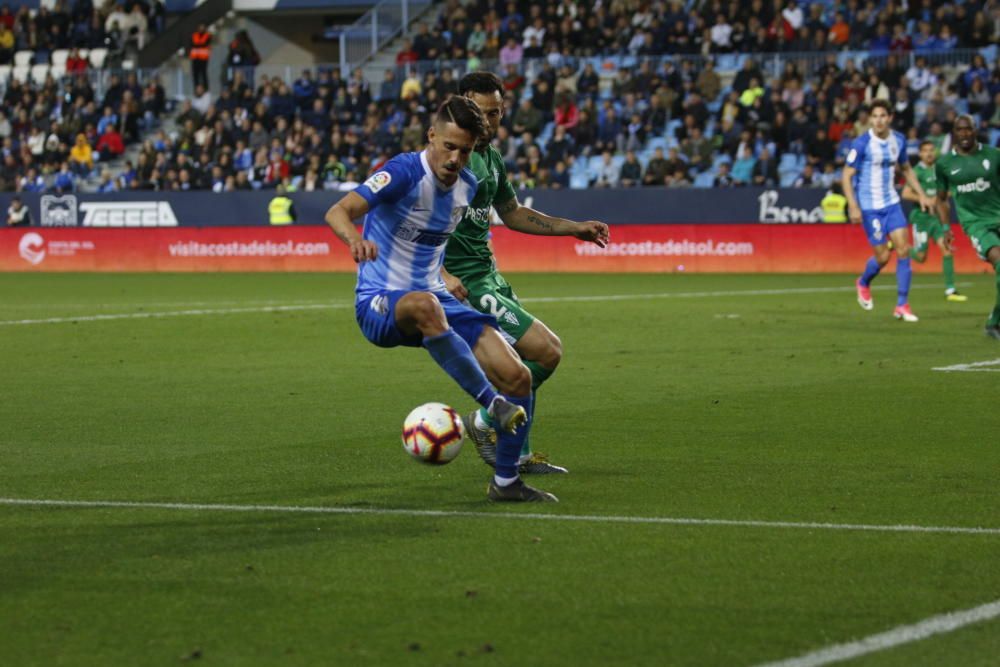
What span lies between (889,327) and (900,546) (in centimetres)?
1247

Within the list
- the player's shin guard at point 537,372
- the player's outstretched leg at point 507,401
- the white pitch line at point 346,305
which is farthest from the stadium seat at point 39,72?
the player's outstretched leg at point 507,401

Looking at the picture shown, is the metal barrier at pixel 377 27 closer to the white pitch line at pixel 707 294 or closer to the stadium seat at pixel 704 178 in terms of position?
the stadium seat at pixel 704 178

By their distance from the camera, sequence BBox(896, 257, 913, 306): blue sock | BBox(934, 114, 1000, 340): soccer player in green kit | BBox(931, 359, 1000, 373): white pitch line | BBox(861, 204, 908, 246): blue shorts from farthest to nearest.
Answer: BBox(861, 204, 908, 246): blue shorts < BBox(896, 257, 913, 306): blue sock < BBox(934, 114, 1000, 340): soccer player in green kit < BBox(931, 359, 1000, 373): white pitch line

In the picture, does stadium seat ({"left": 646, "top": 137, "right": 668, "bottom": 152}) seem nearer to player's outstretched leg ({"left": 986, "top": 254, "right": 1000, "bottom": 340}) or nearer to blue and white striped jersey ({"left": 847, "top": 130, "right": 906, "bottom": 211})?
blue and white striped jersey ({"left": 847, "top": 130, "right": 906, "bottom": 211})

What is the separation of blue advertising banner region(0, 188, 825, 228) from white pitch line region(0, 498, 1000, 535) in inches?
963

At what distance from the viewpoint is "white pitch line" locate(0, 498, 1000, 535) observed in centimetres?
712

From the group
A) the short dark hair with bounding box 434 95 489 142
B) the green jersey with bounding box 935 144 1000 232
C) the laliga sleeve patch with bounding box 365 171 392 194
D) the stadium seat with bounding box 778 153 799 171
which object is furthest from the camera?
the stadium seat with bounding box 778 153 799 171

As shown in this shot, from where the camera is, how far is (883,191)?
20.0 m

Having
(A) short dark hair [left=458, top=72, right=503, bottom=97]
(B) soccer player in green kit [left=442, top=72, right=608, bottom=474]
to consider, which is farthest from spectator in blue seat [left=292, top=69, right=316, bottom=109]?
(A) short dark hair [left=458, top=72, right=503, bottom=97]

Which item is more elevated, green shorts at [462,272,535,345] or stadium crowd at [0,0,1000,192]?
green shorts at [462,272,535,345]

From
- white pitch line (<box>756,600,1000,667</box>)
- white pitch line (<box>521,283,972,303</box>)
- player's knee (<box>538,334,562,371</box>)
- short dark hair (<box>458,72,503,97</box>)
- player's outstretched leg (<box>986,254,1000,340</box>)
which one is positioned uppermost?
short dark hair (<box>458,72,503,97</box>)

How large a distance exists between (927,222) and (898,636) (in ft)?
67.6

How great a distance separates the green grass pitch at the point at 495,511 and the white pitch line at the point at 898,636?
2.2 inches

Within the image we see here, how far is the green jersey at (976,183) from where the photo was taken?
57.8ft
